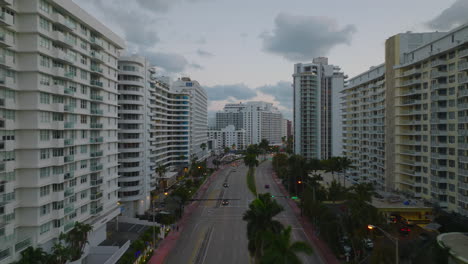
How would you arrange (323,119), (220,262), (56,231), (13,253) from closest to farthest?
(13,253), (56,231), (220,262), (323,119)

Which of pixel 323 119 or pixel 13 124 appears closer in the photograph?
pixel 13 124

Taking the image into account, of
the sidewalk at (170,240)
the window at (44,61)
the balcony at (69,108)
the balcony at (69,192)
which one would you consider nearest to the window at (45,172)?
the balcony at (69,192)

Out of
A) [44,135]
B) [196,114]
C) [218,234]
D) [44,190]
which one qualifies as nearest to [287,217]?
[218,234]

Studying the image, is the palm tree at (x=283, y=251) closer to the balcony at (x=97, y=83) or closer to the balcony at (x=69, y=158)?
the balcony at (x=69, y=158)

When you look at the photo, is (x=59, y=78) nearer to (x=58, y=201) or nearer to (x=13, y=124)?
(x=13, y=124)

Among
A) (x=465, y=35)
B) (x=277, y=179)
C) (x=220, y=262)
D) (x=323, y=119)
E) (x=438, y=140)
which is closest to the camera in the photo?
(x=220, y=262)

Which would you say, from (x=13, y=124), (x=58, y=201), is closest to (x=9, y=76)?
(x=13, y=124)

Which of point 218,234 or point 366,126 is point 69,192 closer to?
point 218,234
